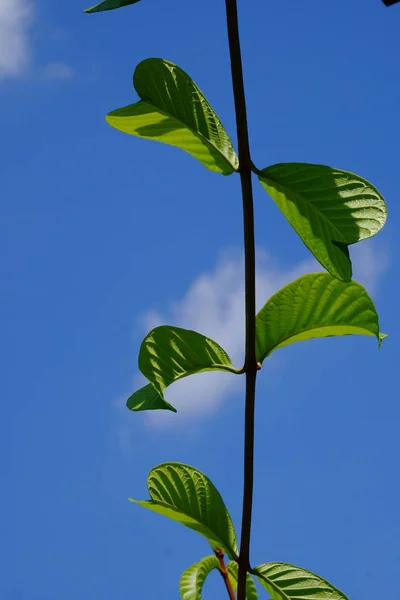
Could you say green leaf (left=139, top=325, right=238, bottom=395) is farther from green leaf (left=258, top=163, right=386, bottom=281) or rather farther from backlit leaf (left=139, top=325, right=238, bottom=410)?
green leaf (left=258, top=163, right=386, bottom=281)

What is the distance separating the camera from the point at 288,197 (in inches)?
28.4

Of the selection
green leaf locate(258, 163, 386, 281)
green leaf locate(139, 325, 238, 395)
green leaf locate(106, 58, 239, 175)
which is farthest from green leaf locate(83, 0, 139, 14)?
green leaf locate(139, 325, 238, 395)

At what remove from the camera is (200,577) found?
35.2 inches

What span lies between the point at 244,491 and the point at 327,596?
266mm

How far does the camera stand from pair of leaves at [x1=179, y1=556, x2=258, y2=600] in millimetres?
884

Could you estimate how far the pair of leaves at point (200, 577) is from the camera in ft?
2.90

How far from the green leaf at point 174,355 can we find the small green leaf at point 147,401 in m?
0.02

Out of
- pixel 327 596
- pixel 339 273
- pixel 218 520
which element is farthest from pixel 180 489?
pixel 339 273

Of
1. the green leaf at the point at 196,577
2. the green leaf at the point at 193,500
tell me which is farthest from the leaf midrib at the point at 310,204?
the green leaf at the point at 196,577

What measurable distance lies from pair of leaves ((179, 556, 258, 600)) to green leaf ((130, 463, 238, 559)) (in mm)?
80

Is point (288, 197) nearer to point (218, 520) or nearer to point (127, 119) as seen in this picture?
point (127, 119)

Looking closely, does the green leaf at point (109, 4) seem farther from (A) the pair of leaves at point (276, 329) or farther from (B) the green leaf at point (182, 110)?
(A) the pair of leaves at point (276, 329)

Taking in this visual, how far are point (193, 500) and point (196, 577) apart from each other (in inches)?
5.7

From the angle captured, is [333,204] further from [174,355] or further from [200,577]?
[200,577]
